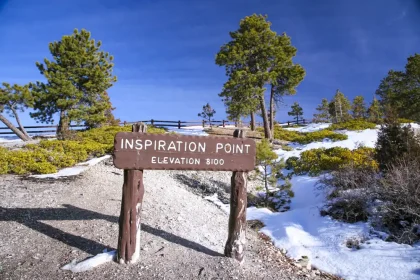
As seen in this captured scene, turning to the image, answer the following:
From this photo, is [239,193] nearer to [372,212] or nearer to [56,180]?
[372,212]

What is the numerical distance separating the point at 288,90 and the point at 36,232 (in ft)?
65.6

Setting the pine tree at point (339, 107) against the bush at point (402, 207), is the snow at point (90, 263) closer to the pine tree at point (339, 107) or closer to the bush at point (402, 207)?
the bush at point (402, 207)

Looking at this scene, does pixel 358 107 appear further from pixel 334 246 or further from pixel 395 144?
pixel 334 246

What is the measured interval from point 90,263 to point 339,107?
48748mm

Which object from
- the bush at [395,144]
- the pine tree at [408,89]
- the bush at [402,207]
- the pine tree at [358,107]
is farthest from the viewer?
the pine tree at [358,107]

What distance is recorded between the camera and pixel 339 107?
4584cm

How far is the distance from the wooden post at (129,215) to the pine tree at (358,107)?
53.7 metres

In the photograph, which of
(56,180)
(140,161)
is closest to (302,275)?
(140,161)

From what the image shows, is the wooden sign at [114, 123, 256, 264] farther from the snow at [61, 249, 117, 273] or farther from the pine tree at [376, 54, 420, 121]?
the pine tree at [376, 54, 420, 121]

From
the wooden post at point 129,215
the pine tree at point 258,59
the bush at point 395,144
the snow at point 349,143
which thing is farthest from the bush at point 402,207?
the pine tree at point 258,59

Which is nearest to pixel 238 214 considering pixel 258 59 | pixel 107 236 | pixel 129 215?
pixel 129 215

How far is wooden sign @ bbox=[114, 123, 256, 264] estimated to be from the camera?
4062 millimetres

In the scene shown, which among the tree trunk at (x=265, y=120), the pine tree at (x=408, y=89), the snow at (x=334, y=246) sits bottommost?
the snow at (x=334, y=246)

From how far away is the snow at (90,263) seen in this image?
3.99m
